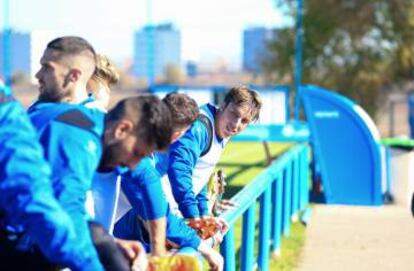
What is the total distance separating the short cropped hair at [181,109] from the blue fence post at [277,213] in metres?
4.23

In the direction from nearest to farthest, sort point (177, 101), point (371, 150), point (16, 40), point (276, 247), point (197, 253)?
point (197, 253) < point (177, 101) < point (276, 247) < point (371, 150) < point (16, 40)

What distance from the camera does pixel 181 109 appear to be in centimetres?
399

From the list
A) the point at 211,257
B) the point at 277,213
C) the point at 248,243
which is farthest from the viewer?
the point at 277,213

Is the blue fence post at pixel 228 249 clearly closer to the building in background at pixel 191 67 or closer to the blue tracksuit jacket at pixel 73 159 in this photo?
the blue tracksuit jacket at pixel 73 159

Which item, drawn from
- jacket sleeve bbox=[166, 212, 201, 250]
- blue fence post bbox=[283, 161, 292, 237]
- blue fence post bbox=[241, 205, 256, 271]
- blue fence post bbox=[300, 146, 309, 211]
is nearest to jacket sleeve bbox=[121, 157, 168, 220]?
jacket sleeve bbox=[166, 212, 201, 250]

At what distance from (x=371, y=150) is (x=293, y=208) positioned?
86.2 inches

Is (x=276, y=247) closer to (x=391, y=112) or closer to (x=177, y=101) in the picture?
(x=177, y=101)

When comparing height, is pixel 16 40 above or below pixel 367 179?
above

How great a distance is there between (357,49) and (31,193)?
30877 millimetres

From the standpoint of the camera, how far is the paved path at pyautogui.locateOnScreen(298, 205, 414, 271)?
8500mm

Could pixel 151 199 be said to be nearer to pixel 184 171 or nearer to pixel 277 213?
pixel 184 171

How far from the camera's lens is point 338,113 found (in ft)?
42.0

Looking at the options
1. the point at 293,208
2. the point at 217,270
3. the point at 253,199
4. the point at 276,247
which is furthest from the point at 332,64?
the point at 217,270

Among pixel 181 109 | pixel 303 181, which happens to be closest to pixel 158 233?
pixel 181 109
